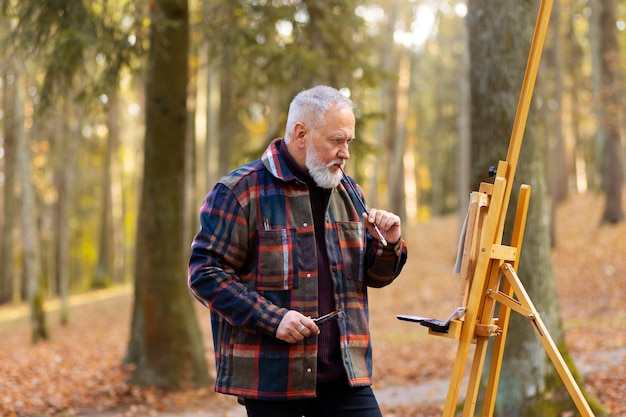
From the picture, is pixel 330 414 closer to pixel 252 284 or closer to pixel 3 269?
pixel 252 284

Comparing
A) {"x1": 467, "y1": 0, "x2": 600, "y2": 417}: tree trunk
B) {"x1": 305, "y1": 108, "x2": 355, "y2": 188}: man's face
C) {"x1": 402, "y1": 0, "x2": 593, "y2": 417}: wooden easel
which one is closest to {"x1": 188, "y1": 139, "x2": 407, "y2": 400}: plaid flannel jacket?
{"x1": 305, "y1": 108, "x2": 355, "y2": 188}: man's face

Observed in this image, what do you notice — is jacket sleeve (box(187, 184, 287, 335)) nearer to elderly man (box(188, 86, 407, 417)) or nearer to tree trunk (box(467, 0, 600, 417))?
elderly man (box(188, 86, 407, 417))

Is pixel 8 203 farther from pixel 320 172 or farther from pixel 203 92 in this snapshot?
pixel 320 172

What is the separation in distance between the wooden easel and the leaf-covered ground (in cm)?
367

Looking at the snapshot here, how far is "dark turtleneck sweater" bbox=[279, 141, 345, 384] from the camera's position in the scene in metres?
3.22

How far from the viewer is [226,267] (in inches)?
126

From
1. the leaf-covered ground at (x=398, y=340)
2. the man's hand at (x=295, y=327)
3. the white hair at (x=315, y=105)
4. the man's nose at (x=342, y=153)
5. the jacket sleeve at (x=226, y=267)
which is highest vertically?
the white hair at (x=315, y=105)

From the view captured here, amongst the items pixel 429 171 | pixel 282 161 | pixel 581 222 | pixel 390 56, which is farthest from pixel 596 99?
pixel 429 171

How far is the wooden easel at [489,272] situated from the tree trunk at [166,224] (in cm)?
614

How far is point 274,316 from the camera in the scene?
3.07 metres

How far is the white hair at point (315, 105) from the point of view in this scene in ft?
10.6

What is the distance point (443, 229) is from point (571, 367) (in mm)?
20498

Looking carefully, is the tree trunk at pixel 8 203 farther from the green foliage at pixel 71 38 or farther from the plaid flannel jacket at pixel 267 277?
the plaid flannel jacket at pixel 267 277

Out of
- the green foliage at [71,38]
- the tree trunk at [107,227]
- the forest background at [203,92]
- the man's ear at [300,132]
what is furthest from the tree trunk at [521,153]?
the tree trunk at [107,227]
